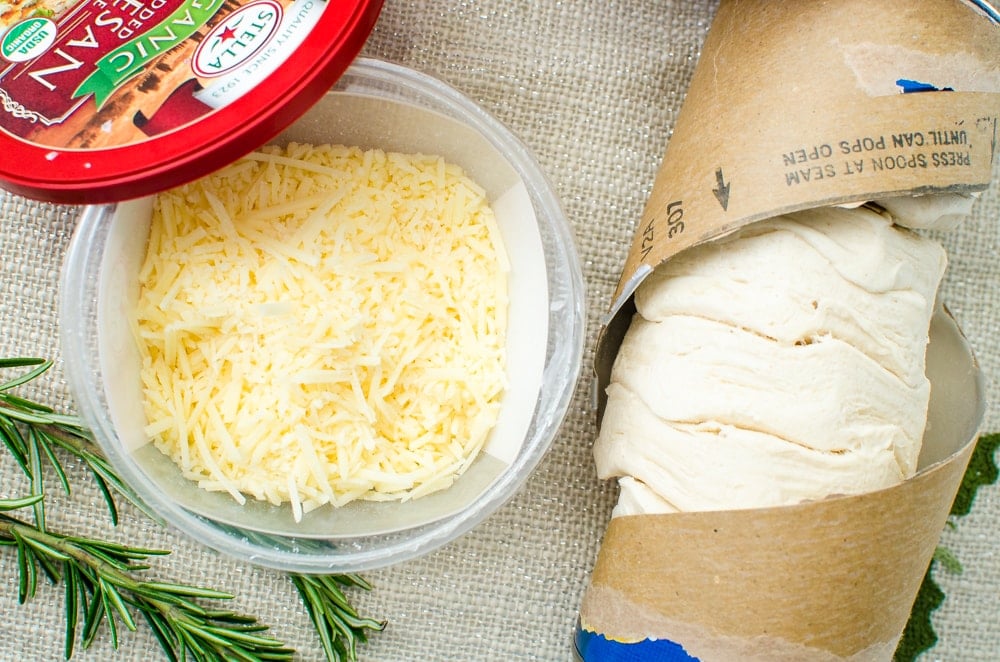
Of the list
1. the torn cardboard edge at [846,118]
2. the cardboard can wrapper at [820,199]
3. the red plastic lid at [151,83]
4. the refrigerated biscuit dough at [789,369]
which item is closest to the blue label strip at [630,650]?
the cardboard can wrapper at [820,199]

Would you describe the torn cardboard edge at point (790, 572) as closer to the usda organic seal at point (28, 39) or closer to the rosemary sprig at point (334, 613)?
the rosemary sprig at point (334, 613)

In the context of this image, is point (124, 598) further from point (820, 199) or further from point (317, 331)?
point (820, 199)

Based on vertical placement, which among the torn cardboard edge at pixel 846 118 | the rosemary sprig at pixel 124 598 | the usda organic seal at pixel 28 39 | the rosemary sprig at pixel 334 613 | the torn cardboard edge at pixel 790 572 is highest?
the usda organic seal at pixel 28 39

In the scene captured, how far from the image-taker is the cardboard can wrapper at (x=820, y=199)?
2.62 feet

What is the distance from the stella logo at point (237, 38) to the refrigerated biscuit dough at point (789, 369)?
504 mm

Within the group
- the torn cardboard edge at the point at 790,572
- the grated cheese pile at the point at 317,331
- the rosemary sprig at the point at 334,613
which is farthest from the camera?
the rosemary sprig at the point at 334,613

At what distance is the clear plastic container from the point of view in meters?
0.94

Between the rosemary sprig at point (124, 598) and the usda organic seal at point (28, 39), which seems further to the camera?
the rosemary sprig at point (124, 598)

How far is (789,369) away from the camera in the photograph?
0.82 meters

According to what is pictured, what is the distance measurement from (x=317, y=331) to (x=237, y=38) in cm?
31

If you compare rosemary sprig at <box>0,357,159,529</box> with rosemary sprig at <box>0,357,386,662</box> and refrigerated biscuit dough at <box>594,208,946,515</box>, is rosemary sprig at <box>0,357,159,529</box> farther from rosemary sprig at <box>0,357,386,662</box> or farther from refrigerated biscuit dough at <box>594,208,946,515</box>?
refrigerated biscuit dough at <box>594,208,946,515</box>

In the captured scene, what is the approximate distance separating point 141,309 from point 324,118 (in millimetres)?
317

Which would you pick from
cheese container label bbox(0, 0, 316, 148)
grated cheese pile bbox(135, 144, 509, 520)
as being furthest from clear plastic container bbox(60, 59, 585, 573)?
cheese container label bbox(0, 0, 316, 148)

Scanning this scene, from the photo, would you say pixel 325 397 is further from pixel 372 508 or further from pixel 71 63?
pixel 71 63
